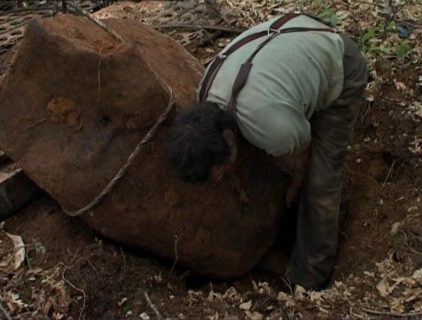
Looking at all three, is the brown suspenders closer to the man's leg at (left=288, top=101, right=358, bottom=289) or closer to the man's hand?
the man's leg at (left=288, top=101, right=358, bottom=289)

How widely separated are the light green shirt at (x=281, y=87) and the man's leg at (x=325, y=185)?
215mm

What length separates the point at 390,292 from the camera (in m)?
3.36

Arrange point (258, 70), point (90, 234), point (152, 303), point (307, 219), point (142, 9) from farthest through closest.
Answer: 1. point (142, 9)
2. point (307, 219)
3. point (90, 234)
4. point (152, 303)
5. point (258, 70)

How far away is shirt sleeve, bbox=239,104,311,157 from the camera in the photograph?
9.90 ft

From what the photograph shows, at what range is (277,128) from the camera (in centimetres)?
302

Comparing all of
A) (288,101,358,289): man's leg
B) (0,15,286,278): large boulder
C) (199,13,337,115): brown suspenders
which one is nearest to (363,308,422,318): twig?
(288,101,358,289): man's leg

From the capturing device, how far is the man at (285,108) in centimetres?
303

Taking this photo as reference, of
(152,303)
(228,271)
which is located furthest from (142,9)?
(152,303)

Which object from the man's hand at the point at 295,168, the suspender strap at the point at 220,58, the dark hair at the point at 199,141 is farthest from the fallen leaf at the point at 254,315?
the suspender strap at the point at 220,58

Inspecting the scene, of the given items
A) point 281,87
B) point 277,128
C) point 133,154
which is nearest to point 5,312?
point 133,154

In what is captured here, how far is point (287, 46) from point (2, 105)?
4.33 feet

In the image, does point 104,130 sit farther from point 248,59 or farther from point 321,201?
point 321,201

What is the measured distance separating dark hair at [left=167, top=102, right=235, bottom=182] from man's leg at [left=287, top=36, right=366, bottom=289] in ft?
2.38

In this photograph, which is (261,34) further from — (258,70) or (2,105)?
(2,105)
